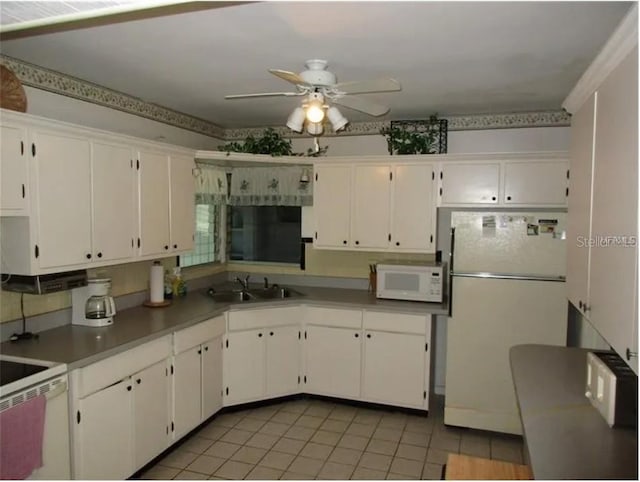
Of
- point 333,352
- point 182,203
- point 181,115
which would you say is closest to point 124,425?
point 182,203

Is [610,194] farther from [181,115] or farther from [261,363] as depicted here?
[181,115]

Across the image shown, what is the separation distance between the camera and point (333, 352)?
4094 millimetres

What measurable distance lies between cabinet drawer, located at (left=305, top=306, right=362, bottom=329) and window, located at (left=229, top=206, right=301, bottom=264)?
2.57ft

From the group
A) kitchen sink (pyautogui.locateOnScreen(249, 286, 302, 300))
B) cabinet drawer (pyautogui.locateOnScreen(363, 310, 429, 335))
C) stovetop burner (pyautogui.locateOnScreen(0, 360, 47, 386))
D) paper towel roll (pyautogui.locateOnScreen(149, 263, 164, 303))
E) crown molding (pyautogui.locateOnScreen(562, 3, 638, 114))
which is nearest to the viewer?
crown molding (pyautogui.locateOnScreen(562, 3, 638, 114))

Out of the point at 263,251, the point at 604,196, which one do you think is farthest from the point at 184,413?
the point at 604,196

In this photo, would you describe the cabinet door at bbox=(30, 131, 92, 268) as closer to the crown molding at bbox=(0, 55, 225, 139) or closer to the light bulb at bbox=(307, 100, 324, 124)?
the crown molding at bbox=(0, 55, 225, 139)

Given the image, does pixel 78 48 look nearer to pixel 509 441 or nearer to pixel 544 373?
pixel 544 373

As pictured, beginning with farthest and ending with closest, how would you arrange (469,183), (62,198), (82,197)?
(469,183), (82,197), (62,198)

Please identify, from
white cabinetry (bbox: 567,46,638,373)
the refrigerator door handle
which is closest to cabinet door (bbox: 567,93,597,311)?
white cabinetry (bbox: 567,46,638,373)

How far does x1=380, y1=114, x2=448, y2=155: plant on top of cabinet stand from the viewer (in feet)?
13.4

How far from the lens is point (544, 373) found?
2371mm

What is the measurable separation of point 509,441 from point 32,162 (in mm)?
3654

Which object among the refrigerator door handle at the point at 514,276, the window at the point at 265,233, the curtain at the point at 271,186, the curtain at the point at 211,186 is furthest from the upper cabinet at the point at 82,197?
the refrigerator door handle at the point at 514,276

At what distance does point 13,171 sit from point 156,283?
4.98 feet
